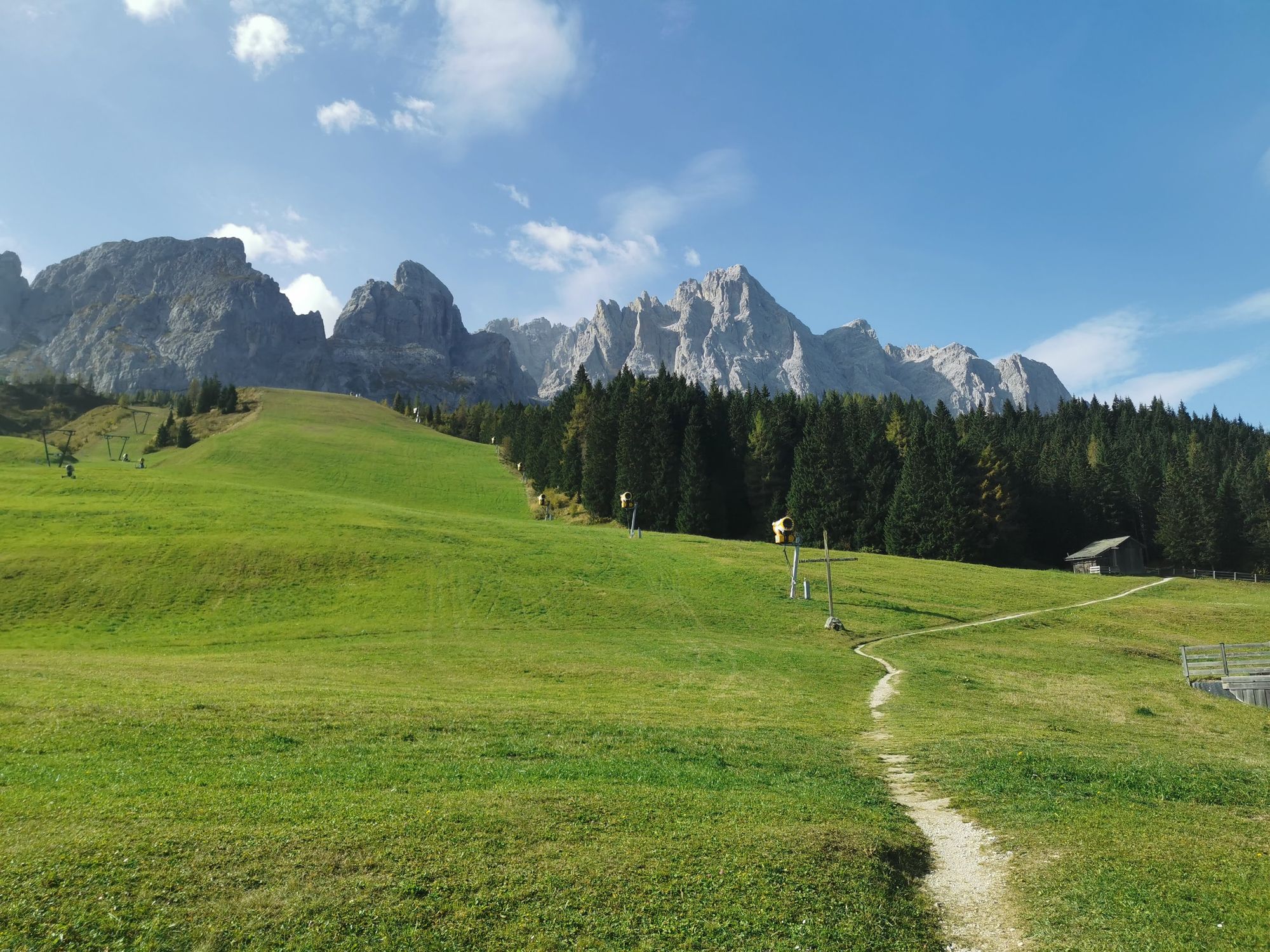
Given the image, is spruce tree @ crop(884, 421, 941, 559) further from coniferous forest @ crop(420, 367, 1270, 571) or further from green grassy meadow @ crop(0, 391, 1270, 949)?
green grassy meadow @ crop(0, 391, 1270, 949)

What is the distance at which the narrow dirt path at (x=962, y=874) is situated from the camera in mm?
9438

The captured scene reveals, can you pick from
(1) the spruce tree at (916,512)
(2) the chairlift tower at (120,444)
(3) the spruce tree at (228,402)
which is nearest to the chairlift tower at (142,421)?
(2) the chairlift tower at (120,444)

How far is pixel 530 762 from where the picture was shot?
52.4 ft

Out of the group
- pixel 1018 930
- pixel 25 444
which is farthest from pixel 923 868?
pixel 25 444

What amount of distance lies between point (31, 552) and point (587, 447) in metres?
65.5

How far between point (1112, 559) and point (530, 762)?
109 m

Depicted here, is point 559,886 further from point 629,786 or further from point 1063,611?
point 1063,611

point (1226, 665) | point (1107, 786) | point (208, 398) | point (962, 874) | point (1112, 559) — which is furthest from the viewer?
point (208, 398)

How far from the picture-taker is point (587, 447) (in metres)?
103

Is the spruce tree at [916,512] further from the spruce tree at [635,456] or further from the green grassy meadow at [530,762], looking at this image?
the green grassy meadow at [530,762]

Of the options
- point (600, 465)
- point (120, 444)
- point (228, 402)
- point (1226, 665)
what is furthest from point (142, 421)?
point (1226, 665)

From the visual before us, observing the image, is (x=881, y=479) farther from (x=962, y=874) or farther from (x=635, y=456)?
(x=962, y=874)

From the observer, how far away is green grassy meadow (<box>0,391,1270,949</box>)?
29.4 feet

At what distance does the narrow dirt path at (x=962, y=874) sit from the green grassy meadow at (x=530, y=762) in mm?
380
